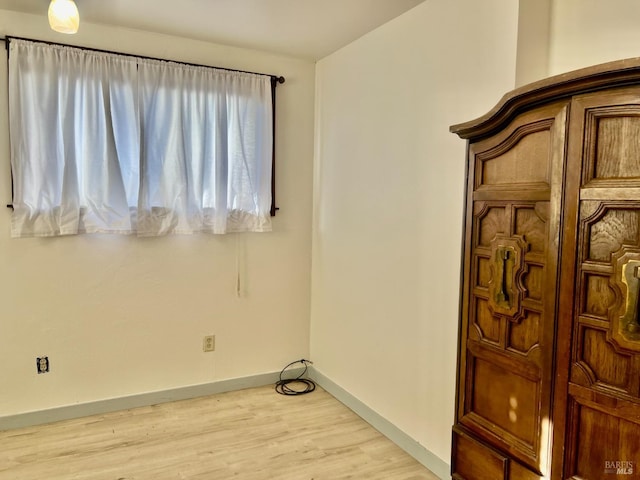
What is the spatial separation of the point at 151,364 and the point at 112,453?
0.70m

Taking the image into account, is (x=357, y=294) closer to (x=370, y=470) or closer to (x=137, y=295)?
(x=370, y=470)

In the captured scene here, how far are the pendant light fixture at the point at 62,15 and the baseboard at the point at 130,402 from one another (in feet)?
7.34

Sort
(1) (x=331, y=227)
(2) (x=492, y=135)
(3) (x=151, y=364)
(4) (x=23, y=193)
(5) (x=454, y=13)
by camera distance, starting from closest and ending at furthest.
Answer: (2) (x=492, y=135)
(5) (x=454, y=13)
(4) (x=23, y=193)
(3) (x=151, y=364)
(1) (x=331, y=227)

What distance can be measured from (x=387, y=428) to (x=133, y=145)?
7.74ft

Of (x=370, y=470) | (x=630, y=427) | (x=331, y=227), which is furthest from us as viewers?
(x=331, y=227)

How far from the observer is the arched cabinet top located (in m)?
1.19

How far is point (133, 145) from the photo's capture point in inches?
117

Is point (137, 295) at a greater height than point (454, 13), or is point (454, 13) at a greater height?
point (454, 13)

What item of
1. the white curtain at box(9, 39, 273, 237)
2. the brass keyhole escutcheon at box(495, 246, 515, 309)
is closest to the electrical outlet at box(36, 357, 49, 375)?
the white curtain at box(9, 39, 273, 237)

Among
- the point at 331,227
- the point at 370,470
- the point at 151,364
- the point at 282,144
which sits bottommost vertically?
the point at 370,470

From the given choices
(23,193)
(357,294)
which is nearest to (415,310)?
(357,294)

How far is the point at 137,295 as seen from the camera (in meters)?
3.13

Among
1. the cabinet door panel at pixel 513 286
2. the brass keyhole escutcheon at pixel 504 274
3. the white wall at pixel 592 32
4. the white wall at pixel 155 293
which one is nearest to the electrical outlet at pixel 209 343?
the white wall at pixel 155 293

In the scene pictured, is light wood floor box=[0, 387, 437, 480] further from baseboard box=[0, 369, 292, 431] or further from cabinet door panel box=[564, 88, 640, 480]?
cabinet door panel box=[564, 88, 640, 480]
